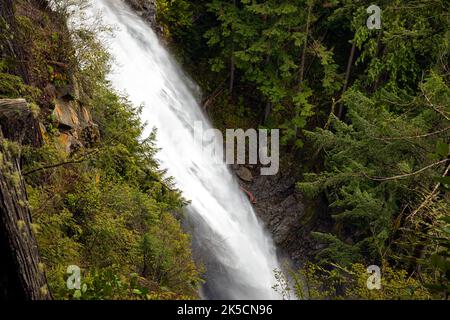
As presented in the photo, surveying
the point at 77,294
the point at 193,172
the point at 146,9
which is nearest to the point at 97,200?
the point at 77,294

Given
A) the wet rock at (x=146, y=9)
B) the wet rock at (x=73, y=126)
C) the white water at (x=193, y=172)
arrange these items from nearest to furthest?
the wet rock at (x=73, y=126), the white water at (x=193, y=172), the wet rock at (x=146, y=9)

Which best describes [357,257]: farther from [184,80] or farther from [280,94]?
[184,80]

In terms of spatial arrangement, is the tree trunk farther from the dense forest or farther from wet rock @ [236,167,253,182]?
wet rock @ [236,167,253,182]

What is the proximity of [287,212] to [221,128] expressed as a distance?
4010 mm

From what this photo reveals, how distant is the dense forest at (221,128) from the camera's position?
5.97 metres

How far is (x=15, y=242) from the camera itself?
4.24m

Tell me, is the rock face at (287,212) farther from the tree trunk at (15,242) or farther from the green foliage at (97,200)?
the tree trunk at (15,242)

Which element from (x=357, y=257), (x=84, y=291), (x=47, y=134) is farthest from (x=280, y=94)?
(x=84, y=291)

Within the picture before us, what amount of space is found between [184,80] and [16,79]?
470 inches

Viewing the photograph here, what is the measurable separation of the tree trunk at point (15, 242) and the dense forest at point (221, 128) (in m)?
0.02

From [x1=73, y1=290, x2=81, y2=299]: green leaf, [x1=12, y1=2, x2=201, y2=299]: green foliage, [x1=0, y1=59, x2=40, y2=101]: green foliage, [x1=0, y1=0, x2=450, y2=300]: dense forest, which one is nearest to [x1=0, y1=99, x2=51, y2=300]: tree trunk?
[x1=0, y1=0, x2=450, y2=300]: dense forest

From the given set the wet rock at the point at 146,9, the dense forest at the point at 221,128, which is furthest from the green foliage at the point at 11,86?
the wet rock at the point at 146,9

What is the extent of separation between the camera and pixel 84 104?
938 cm

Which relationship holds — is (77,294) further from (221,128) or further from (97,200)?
(221,128)
